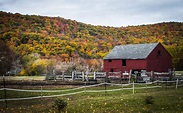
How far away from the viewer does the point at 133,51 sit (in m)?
52.8

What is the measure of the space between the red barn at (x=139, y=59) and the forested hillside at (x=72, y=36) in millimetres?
28900

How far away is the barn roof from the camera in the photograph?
5047 centimetres

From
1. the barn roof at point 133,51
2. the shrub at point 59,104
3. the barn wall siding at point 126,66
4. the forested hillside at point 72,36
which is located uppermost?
the forested hillside at point 72,36

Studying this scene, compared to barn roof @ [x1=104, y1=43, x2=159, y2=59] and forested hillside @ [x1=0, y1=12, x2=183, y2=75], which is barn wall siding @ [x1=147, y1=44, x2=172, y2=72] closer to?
barn roof @ [x1=104, y1=43, x2=159, y2=59]

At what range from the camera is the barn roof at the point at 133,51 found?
50469mm

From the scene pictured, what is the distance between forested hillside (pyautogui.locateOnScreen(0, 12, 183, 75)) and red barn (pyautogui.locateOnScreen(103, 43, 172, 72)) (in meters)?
28.9

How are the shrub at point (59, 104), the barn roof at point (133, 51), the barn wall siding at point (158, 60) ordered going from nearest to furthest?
the shrub at point (59, 104), the barn wall siding at point (158, 60), the barn roof at point (133, 51)

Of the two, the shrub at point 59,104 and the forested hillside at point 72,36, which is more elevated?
the forested hillside at point 72,36

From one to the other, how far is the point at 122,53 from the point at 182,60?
115 feet

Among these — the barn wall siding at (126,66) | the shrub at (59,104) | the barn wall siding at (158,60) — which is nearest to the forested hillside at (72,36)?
the barn wall siding at (126,66)

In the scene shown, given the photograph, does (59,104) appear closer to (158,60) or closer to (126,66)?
(126,66)

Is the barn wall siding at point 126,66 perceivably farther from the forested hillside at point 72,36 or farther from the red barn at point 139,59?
the forested hillside at point 72,36

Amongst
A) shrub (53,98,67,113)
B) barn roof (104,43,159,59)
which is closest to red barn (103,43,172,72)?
barn roof (104,43,159,59)

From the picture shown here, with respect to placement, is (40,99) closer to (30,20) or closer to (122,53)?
(122,53)
